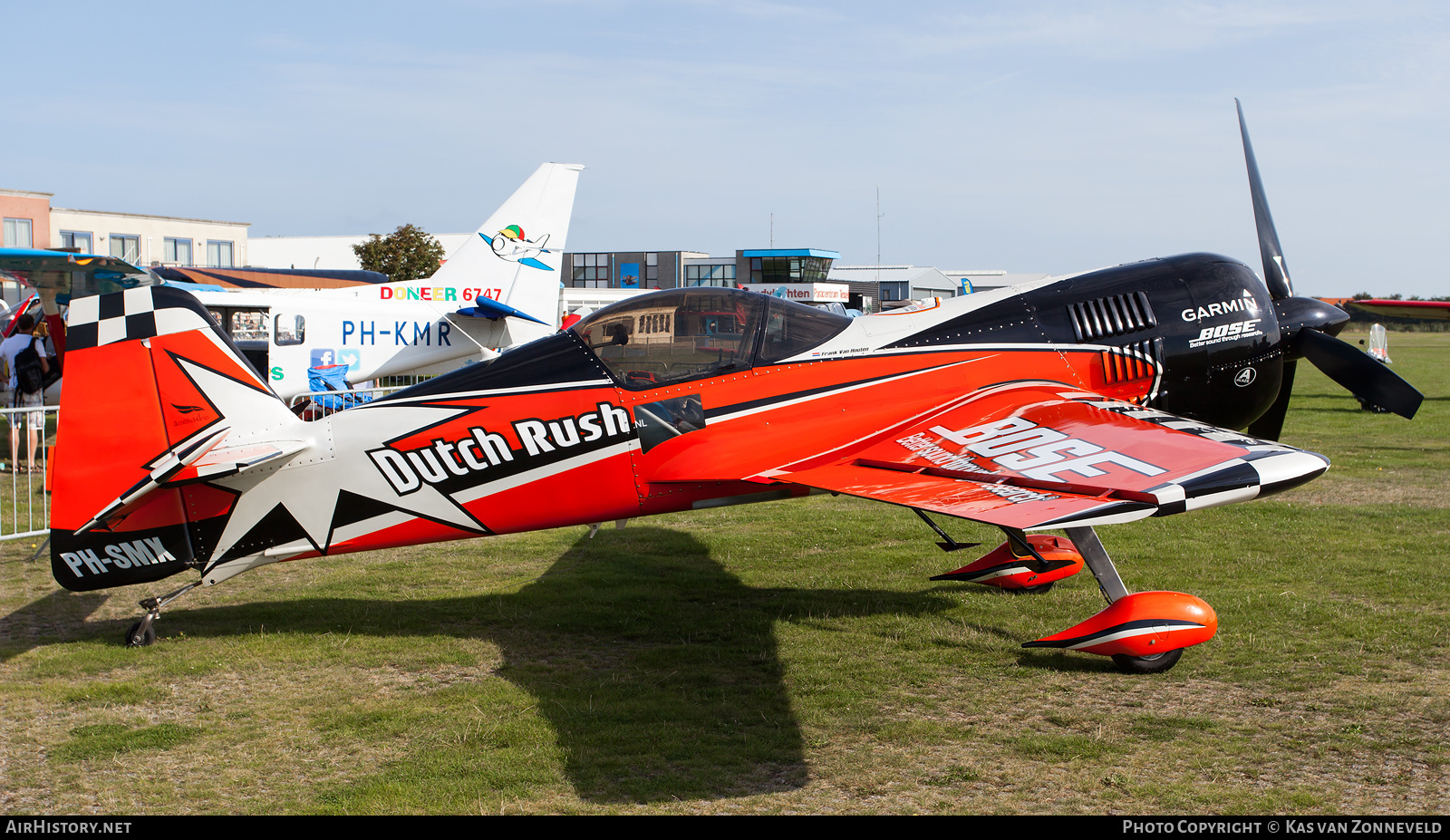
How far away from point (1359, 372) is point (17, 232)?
58211mm

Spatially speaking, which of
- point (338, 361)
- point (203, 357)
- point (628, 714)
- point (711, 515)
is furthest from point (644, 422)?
point (338, 361)

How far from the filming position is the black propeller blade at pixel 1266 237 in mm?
7820

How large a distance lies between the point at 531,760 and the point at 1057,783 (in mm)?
2256

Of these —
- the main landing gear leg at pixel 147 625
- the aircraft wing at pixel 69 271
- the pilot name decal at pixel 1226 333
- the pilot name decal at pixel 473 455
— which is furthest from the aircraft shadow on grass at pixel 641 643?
the aircraft wing at pixel 69 271

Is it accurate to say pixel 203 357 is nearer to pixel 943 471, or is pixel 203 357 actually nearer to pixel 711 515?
pixel 943 471

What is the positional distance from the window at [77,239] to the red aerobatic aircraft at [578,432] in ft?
186

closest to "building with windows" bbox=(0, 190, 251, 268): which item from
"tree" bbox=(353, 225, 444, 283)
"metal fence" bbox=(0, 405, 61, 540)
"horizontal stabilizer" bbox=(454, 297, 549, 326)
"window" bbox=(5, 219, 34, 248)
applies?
"window" bbox=(5, 219, 34, 248)

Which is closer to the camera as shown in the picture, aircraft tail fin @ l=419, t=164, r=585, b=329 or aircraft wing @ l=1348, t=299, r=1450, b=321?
aircraft tail fin @ l=419, t=164, r=585, b=329

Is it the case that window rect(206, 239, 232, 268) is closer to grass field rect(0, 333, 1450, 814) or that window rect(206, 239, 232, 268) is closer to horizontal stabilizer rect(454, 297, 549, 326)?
horizontal stabilizer rect(454, 297, 549, 326)

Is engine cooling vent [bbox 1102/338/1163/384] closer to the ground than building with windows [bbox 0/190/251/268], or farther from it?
closer to the ground

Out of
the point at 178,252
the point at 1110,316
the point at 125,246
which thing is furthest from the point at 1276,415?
the point at 178,252

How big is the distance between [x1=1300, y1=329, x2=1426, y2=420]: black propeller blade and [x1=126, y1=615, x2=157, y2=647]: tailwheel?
7.92 m

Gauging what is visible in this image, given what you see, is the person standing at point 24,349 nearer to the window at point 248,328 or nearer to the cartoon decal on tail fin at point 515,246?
the cartoon decal on tail fin at point 515,246

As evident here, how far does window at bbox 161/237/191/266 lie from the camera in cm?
5694
